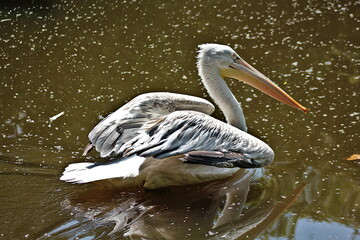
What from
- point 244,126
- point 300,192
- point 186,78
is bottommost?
point 300,192

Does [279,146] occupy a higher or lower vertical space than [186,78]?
lower

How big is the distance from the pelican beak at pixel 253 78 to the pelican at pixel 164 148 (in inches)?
21.4

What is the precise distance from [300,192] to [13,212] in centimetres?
183

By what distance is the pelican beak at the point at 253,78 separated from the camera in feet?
15.2

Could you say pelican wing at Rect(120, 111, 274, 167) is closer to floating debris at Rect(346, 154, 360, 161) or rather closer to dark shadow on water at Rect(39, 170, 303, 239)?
dark shadow on water at Rect(39, 170, 303, 239)

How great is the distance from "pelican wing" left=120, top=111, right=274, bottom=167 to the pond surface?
11.3 inches

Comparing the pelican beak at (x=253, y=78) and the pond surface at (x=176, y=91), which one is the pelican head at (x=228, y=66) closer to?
the pelican beak at (x=253, y=78)

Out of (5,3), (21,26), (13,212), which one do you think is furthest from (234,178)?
(5,3)

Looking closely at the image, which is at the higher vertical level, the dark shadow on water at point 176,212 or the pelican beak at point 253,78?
the pelican beak at point 253,78

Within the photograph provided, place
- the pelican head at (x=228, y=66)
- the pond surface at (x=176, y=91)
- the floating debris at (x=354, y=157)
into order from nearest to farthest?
1. the pond surface at (x=176, y=91)
2. the floating debris at (x=354, y=157)
3. the pelican head at (x=228, y=66)

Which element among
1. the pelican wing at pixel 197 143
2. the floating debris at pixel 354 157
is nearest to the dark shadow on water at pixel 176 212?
the pelican wing at pixel 197 143

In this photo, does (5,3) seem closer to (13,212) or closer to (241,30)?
(241,30)

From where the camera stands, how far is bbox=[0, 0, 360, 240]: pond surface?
373 centimetres

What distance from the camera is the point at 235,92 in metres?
5.47
